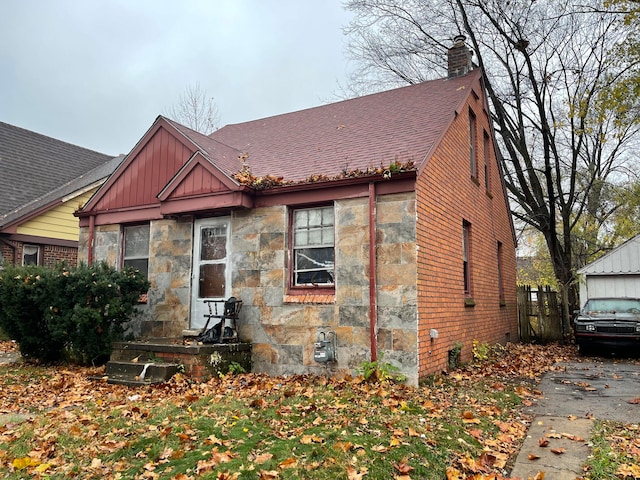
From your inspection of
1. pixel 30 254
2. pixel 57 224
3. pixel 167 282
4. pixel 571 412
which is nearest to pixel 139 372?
pixel 167 282

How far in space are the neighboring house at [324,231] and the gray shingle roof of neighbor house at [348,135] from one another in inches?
2.4

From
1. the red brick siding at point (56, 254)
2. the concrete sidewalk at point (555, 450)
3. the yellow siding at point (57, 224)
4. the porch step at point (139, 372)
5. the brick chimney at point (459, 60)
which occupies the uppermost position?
the brick chimney at point (459, 60)

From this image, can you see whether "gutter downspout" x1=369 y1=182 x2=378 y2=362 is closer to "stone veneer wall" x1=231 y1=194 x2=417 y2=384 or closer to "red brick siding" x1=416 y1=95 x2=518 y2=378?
"stone veneer wall" x1=231 y1=194 x2=417 y2=384

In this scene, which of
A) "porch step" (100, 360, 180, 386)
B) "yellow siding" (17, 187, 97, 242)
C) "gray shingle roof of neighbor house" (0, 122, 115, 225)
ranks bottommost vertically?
"porch step" (100, 360, 180, 386)

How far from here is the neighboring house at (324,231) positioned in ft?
26.6

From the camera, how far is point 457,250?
10.5 metres

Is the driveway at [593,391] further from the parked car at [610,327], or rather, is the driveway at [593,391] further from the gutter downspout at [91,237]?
the gutter downspout at [91,237]

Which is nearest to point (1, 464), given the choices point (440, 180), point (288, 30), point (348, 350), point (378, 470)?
point (378, 470)

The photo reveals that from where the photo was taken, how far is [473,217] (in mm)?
11953

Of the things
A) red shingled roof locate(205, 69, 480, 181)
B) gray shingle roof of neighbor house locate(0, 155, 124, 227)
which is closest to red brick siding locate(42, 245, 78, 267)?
gray shingle roof of neighbor house locate(0, 155, 124, 227)

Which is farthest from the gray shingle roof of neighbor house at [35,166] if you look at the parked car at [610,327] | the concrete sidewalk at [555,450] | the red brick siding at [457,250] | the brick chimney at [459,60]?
the parked car at [610,327]

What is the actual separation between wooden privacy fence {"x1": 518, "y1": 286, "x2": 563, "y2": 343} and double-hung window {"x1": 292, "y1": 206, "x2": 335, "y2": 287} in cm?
970

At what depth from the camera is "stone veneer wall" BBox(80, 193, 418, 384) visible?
25.9 ft

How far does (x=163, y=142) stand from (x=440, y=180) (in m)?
6.02
